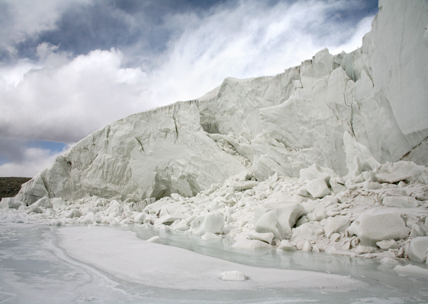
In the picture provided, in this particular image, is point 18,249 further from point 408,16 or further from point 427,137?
point 408,16

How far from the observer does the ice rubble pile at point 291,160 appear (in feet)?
12.8

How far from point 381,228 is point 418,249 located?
45cm

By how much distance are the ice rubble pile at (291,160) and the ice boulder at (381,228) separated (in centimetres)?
1

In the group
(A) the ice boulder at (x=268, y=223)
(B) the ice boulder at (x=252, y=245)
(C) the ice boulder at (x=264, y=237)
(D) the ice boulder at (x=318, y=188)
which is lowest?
(B) the ice boulder at (x=252, y=245)

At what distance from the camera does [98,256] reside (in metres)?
2.80

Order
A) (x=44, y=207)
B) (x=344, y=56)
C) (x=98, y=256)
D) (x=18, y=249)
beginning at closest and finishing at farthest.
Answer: (x=98, y=256), (x=18, y=249), (x=344, y=56), (x=44, y=207)

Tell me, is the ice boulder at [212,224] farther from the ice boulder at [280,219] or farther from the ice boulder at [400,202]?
the ice boulder at [400,202]

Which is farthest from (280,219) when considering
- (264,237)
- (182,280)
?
(182,280)

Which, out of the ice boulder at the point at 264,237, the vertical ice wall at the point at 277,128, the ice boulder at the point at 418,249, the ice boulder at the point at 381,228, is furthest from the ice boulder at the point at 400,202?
the ice boulder at the point at 264,237

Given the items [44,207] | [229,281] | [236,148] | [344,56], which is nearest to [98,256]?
[229,281]

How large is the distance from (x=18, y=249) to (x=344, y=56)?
7484 millimetres

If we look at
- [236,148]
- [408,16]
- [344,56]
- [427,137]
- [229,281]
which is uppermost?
[344,56]

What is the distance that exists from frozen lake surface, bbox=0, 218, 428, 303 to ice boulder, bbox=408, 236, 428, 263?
1.23 ft

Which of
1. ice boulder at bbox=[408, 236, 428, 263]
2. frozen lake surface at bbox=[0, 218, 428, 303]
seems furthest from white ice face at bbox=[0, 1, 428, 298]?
frozen lake surface at bbox=[0, 218, 428, 303]
